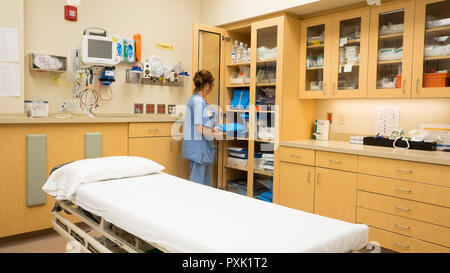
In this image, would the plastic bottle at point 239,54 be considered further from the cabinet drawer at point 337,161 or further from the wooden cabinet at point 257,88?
the cabinet drawer at point 337,161

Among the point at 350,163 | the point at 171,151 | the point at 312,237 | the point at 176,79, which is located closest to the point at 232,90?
the point at 176,79

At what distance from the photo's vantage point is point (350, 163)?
2.86 meters

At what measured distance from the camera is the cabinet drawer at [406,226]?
2.39 m

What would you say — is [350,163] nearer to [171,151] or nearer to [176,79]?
[171,151]

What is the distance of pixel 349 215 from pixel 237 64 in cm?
200

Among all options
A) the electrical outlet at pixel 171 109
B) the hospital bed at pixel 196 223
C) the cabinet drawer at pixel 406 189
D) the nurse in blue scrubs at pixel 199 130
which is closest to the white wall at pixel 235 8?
the nurse in blue scrubs at pixel 199 130

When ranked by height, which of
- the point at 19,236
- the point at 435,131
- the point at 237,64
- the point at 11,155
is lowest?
the point at 19,236

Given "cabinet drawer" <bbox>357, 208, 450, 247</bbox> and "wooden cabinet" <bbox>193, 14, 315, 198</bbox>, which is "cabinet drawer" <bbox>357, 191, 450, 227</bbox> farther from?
"wooden cabinet" <bbox>193, 14, 315, 198</bbox>

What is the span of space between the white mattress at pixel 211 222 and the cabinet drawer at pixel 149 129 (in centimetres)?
142

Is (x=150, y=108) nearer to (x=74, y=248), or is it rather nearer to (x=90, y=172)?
(x=90, y=172)

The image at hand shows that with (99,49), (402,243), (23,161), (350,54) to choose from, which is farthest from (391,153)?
(23,161)

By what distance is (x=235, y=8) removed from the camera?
3859 mm

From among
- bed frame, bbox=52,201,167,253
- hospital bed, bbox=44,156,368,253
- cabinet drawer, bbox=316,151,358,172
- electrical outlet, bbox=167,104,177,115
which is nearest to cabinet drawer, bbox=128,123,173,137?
electrical outlet, bbox=167,104,177,115

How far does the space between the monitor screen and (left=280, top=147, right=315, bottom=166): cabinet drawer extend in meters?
1.88
